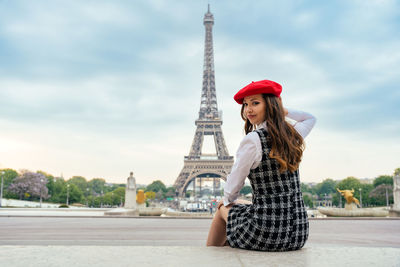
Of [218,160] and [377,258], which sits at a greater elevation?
[218,160]

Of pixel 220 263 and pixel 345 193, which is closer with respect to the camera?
pixel 220 263

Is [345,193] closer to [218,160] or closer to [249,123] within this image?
[249,123]

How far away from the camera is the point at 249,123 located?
3.42 m

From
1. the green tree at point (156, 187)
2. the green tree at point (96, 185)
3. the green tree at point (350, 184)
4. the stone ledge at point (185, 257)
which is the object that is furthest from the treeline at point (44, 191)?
the stone ledge at point (185, 257)

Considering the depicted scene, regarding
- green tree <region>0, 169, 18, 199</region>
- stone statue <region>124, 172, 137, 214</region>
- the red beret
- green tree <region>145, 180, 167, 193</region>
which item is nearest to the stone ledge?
the red beret

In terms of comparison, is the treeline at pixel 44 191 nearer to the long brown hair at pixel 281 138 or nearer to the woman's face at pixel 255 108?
the woman's face at pixel 255 108

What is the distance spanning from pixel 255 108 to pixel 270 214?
913mm

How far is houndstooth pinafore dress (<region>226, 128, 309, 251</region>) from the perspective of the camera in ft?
9.26

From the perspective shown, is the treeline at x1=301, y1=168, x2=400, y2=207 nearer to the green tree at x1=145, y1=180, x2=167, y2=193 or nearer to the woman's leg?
the green tree at x1=145, y1=180, x2=167, y2=193

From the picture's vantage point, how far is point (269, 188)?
9.43ft

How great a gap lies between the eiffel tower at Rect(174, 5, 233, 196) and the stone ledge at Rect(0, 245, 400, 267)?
51.4 m

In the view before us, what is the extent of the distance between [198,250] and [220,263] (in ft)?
1.70

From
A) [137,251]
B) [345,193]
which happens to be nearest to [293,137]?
[137,251]

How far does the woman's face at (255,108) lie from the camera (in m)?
3.13
